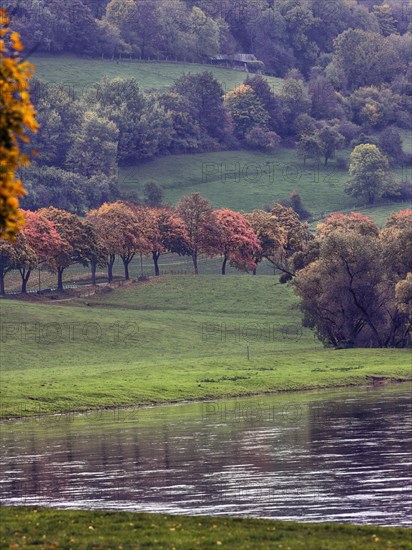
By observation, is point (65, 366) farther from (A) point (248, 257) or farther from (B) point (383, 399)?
(A) point (248, 257)

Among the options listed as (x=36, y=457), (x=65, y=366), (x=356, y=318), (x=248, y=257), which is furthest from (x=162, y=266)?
(x=36, y=457)

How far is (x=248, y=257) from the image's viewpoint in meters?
181

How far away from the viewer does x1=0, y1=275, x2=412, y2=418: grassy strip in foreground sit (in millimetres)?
91562

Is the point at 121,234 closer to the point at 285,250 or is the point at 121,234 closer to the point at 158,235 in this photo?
the point at 158,235

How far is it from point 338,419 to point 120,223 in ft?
344

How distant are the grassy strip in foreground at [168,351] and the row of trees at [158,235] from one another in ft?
24.9

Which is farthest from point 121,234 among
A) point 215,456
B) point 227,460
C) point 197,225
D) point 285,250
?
point 227,460

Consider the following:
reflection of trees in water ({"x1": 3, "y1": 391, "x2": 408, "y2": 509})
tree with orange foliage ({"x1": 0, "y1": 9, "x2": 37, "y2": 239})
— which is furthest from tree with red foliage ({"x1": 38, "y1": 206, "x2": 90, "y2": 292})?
tree with orange foliage ({"x1": 0, "y1": 9, "x2": 37, "y2": 239})

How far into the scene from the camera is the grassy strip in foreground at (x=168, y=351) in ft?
300

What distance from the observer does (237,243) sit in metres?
179

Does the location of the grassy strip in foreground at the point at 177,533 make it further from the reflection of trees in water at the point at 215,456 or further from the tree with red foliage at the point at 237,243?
the tree with red foliage at the point at 237,243

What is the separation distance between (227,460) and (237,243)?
124 m

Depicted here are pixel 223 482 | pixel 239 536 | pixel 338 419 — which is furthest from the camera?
pixel 338 419

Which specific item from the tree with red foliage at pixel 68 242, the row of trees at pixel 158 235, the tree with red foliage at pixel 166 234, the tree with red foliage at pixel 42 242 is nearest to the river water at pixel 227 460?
the tree with red foliage at pixel 42 242
